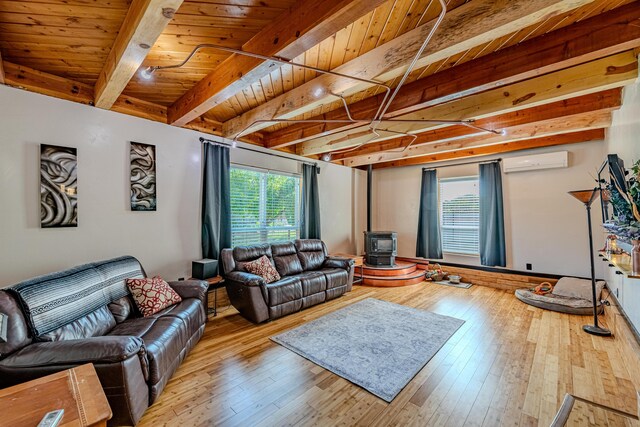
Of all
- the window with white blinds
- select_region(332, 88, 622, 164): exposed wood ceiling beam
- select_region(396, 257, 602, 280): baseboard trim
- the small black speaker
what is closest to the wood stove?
select_region(396, 257, 602, 280): baseboard trim

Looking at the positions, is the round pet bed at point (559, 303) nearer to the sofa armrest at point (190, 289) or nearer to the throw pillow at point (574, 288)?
the throw pillow at point (574, 288)

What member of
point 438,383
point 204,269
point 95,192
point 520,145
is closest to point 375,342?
point 438,383

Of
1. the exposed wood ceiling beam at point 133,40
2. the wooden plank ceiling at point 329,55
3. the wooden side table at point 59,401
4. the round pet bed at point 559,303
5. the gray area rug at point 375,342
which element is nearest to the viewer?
the wooden side table at point 59,401

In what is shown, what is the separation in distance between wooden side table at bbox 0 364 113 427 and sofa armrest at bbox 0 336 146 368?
10.3 inches

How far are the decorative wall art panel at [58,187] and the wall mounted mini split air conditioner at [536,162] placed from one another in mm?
6539

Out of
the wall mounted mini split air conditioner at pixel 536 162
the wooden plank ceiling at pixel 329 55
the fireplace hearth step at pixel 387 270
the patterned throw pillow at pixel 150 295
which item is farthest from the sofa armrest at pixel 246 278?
the wall mounted mini split air conditioner at pixel 536 162

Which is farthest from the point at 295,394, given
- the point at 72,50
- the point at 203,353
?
the point at 72,50

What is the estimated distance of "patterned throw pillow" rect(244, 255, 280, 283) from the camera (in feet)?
12.6

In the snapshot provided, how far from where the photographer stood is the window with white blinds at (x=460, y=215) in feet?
18.5

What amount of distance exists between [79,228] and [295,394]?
2817 mm

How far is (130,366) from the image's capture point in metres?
1.73

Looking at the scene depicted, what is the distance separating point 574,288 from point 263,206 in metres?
5.16

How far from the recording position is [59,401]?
120 cm

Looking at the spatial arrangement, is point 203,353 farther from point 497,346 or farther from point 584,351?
point 584,351
